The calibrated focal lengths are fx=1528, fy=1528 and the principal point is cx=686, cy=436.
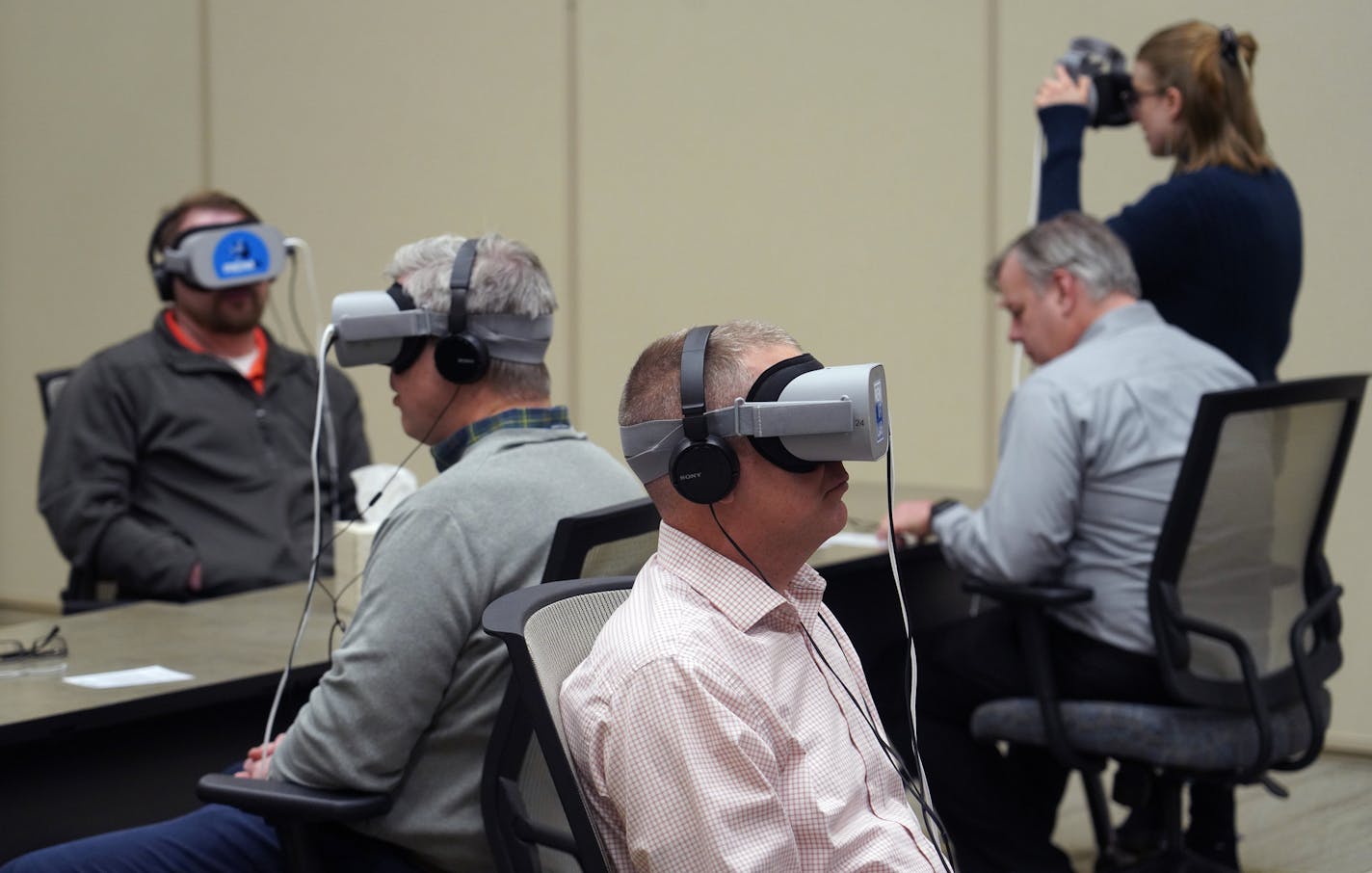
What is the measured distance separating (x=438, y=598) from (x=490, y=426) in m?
0.34

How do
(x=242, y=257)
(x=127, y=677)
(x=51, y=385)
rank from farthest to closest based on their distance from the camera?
(x=51, y=385) → (x=242, y=257) → (x=127, y=677)

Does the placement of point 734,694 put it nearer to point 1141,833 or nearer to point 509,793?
point 509,793

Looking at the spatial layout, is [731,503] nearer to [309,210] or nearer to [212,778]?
[212,778]

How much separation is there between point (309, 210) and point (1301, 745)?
4502mm

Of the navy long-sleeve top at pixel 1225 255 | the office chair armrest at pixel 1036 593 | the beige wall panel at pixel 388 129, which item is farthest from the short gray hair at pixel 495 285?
the beige wall panel at pixel 388 129

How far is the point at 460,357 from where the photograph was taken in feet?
6.42

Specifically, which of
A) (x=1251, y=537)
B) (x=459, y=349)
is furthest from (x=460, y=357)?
(x=1251, y=537)

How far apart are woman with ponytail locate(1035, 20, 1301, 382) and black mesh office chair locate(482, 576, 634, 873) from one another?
6.17 feet

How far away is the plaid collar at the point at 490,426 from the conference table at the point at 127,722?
1.31 feet

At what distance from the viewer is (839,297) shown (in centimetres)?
477

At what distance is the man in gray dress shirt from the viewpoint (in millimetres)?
2676

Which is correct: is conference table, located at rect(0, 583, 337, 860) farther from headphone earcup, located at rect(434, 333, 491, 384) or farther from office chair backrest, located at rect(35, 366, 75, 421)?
office chair backrest, located at rect(35, 366, 75, 421)

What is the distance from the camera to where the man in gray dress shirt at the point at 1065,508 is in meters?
2.68

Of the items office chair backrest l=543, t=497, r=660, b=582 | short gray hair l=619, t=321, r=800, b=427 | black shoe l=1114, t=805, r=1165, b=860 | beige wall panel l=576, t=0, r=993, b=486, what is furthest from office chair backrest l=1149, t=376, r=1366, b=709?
beige wall panel l=576, t=0, r=993, b=486
